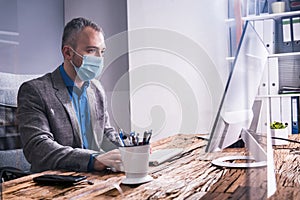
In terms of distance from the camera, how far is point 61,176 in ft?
2.49

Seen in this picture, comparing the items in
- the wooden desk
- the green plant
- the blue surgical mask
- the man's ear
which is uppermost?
the man's ear

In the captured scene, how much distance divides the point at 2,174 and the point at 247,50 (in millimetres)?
653

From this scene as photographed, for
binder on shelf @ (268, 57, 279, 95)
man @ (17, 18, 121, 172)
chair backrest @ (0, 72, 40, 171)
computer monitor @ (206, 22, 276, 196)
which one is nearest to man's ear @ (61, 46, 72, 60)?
man @ (17, 18, 121, 172)

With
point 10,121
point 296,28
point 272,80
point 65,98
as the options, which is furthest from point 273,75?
point 10,121

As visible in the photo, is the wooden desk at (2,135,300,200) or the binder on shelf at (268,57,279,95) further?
the binder on shelf at (268,57,279,95)

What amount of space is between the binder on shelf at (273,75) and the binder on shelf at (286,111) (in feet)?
0.11

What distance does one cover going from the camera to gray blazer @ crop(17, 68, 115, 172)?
78 cm

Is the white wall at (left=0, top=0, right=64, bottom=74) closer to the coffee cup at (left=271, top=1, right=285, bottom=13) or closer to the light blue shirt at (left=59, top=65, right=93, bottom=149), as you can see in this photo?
the light blue shirt at (left=59, top=65, right=93, bottom=149)

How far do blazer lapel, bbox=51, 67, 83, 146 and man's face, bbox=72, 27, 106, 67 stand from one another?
5 centimetres

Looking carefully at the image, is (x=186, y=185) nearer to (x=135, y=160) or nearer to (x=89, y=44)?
(x=135, y=160)

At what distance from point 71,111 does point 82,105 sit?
0.10 ft

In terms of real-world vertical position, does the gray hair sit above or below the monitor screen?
above

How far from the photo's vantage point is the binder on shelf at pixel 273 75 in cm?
84

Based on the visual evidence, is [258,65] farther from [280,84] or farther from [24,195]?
[24,195]
